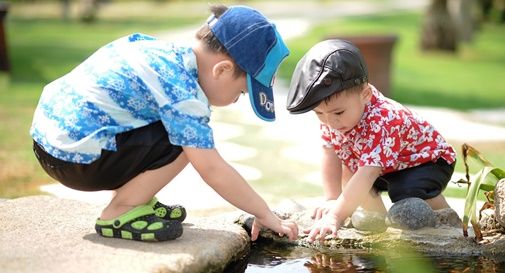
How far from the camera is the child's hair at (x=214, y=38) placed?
2885 millimetres

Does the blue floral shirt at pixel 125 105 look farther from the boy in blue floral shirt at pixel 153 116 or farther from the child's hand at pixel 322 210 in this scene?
the child's hand at pixel 322 210

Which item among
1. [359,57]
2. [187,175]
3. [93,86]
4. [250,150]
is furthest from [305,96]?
[250,150]

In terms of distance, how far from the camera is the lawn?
4871 millimetres

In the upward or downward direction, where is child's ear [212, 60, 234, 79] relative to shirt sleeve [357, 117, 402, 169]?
upward

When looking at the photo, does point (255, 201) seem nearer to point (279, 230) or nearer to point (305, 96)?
point (279, 230)

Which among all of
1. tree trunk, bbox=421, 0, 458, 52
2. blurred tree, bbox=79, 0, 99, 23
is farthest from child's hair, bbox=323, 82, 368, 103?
blurred tree, bbox=79, 0, 99, 23

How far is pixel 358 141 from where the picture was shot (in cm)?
327

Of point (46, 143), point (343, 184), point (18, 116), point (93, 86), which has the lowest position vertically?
point (18, 116)

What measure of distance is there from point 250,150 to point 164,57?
Result: 2.59m

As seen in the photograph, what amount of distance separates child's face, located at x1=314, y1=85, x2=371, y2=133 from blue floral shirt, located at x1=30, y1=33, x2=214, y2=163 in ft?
1.81

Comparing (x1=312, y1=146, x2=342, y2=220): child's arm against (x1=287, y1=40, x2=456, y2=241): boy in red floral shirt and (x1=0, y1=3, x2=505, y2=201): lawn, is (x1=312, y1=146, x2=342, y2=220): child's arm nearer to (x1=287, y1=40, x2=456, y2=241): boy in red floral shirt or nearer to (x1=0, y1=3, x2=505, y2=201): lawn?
(x1=287, y1=40, x2=456, y2=241): boy in red floral shirt

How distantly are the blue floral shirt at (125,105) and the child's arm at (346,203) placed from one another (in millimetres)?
586

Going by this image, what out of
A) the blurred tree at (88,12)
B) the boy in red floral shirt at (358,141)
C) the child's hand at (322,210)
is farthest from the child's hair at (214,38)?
the blurred tree at (88,12)

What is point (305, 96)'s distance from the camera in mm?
3080
